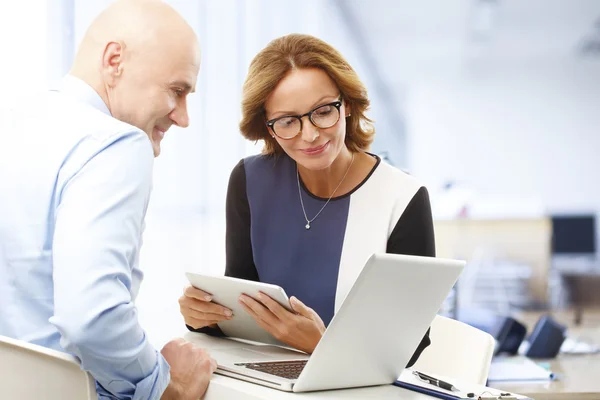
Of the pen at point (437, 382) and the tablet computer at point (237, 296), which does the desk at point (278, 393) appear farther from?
the tablet computer at point (237, 296)

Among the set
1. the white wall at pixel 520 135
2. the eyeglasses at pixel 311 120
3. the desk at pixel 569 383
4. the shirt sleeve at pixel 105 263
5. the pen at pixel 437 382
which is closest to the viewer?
the shirt sleeve at pixel 105 263

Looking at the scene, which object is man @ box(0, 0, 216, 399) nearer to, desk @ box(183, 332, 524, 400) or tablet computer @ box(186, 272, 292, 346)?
desk @ box(183, 332, 524, 400)

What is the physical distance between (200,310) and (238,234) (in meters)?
0.51

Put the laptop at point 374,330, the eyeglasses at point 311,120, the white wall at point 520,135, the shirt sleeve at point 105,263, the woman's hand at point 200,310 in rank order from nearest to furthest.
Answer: the shirt sleeve at point 105,263 < the laptop at point 374,330 < the woman's hand at point 200,310 < the eyeglasses at point 311,120 < the white wall at point 520,135

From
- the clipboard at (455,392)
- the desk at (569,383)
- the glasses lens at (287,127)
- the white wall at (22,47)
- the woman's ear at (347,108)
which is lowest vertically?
the desk at (569,383)

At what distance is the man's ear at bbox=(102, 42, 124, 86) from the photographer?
125cm

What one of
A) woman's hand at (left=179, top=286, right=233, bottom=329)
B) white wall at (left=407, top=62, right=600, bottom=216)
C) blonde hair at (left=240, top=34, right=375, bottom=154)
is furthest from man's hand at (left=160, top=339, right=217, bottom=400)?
white wall at (left=407, top=62, right=600, bottom=216)

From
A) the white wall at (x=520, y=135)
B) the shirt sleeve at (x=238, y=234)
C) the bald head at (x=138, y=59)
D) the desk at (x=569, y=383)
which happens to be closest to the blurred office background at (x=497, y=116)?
the white wall at (x=520, y=135)

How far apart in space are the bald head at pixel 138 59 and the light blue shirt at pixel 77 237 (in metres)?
0.09

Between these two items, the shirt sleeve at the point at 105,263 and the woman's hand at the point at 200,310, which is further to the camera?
the woman's hand at the point at 200,310

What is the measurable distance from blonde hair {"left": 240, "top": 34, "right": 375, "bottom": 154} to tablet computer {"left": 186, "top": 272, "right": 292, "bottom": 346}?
0.58 metres

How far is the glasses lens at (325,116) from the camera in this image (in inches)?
72.8

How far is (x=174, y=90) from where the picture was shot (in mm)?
1326

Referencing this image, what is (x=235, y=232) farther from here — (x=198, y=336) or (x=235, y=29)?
(x=235, y=29)
